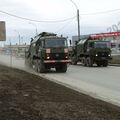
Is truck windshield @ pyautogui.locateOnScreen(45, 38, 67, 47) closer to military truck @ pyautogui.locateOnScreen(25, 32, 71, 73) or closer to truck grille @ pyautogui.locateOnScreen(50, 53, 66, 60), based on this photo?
military truck @ pyautogui.locateOnScreen(25, 32, 71, 73)

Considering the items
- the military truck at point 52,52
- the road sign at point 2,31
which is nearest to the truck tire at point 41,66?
the military truck at point 52,52

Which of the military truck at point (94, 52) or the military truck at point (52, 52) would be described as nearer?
the military truck at point (52, 52)

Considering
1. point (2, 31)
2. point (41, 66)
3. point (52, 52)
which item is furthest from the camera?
point (2, 31)

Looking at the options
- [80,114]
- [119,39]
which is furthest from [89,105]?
[119,39]

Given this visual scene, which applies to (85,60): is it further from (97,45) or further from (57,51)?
(57,51)

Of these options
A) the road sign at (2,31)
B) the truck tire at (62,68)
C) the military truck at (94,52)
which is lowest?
the truck tire at (62,68)

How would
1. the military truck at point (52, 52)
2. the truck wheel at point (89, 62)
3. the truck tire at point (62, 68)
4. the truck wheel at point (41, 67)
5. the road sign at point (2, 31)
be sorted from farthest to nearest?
1. the road sign at point (2, 31)
2. the truck wheel at point (89, 62)
3. the truck tire at point (62, 68)
4. the truck wheel at point (41, 67)
5. the military truck at point (52, 52)

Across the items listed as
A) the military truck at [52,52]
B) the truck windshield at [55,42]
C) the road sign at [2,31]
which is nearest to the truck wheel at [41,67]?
the military truck at [52,52]

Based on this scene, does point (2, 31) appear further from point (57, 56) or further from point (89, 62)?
point (57, 56)

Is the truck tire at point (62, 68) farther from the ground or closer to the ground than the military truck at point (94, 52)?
closer to the ground

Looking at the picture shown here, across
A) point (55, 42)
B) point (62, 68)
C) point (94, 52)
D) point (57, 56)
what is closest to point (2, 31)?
point (94, 52)

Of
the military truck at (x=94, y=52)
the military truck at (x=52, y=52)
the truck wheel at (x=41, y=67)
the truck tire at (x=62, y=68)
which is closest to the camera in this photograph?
the military truck at (x=52, y=52)

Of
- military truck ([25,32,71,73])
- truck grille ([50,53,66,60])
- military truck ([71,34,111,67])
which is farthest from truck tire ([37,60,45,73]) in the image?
military truck ([71,34,111,67])

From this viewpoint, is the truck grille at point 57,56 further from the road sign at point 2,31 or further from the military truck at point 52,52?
the road sign at point 2,31
